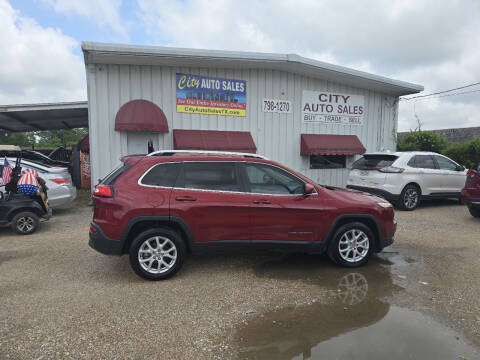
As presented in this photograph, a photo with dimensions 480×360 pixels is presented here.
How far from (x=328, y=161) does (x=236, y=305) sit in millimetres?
9968

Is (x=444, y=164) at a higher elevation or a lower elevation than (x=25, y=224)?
higher

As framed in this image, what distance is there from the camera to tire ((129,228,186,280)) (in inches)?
167

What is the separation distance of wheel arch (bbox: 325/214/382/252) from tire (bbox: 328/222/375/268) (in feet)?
0.17

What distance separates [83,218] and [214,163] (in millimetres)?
5479

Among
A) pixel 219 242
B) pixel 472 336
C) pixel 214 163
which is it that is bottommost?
pixel 472 336

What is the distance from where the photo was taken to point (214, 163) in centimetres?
462

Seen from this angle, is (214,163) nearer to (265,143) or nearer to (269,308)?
(269,308)

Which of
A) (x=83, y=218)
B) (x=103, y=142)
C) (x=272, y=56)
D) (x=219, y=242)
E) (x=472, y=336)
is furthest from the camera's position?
(x=272, y=56)

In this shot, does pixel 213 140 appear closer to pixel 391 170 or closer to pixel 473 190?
pixel 391 170

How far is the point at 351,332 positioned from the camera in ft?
10.5

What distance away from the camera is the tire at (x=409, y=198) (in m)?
9.22

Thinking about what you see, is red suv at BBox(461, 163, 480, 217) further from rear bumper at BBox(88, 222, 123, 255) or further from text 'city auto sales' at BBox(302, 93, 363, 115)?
rear bumper at BBox(88, 222, 123, 255)

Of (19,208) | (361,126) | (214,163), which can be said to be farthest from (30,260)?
(361,126)

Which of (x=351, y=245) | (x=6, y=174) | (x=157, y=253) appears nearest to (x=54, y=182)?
(x=6, y=174)
